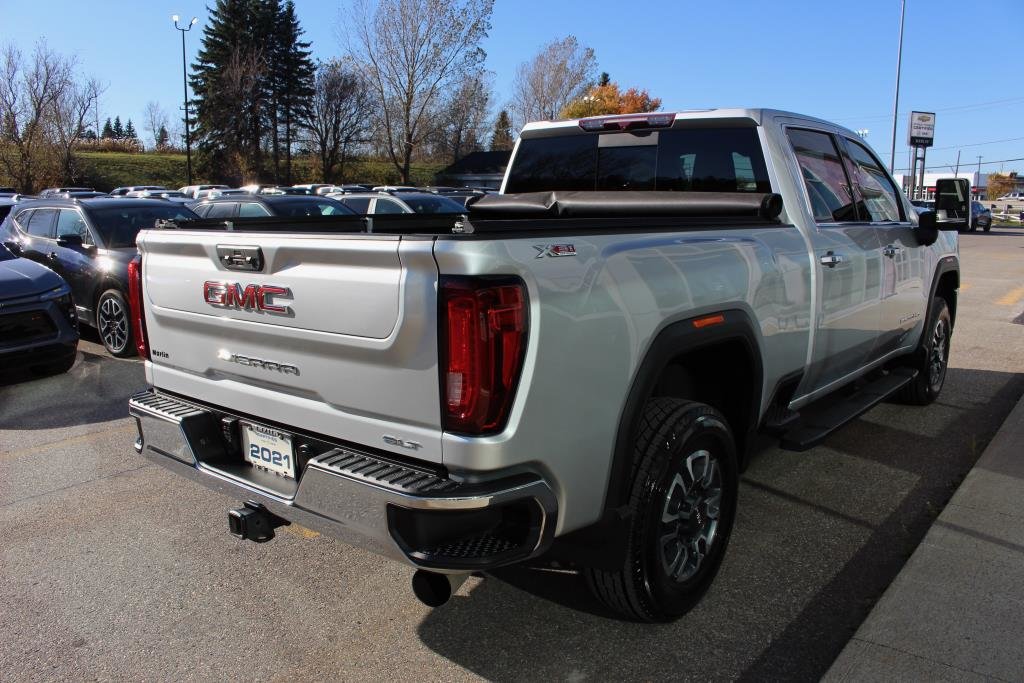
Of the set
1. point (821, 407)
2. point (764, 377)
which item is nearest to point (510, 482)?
point (764, 377)

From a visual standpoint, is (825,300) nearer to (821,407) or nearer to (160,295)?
(821,407)

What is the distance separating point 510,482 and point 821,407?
9.07ft

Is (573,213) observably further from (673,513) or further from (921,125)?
(921,125)

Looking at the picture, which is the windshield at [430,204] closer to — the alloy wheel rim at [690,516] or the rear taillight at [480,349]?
the alloy wheel rim at [690,516]

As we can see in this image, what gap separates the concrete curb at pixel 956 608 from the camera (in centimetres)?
269

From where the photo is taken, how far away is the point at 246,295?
2750 mm

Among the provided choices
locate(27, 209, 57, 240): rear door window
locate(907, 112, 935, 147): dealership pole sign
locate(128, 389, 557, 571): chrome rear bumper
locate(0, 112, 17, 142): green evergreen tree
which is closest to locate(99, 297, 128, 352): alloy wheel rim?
locate(27, 209, 57, 240): rear door window

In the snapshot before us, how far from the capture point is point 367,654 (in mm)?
2896

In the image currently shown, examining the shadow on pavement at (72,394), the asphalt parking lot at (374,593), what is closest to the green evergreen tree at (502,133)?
the shadow on pavement at (72,394)

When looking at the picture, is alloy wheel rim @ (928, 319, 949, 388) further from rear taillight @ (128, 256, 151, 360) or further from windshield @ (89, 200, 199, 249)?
windshield @ (89, 200, 199, 249)

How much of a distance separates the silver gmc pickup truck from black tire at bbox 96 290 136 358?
5.05 metres

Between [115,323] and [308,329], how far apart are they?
21.6 feet

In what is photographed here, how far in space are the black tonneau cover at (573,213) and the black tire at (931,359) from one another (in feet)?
8.56

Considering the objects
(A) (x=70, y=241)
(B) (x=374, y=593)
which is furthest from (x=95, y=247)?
(B) (x=374, y=593)
